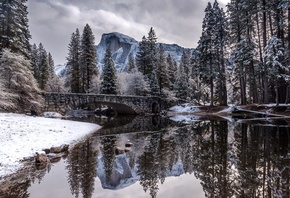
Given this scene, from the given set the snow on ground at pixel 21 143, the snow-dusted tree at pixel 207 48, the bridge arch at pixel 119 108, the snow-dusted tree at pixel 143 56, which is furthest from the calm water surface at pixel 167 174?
the snow-dusted tree at pixel 143 56

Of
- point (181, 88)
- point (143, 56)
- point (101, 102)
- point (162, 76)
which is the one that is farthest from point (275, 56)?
point (143, 56)

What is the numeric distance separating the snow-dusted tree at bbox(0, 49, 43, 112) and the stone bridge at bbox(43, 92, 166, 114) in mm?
4158

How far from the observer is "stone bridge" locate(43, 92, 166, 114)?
105ft

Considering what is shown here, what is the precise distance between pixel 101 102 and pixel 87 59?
15664mm

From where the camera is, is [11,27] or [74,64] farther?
[74,64]

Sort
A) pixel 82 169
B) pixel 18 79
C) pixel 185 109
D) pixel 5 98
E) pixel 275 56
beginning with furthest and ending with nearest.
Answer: pixel 185 109 < pixel 275 56 < pixel 18 79 < pixel 5 98 < pixel 82 169

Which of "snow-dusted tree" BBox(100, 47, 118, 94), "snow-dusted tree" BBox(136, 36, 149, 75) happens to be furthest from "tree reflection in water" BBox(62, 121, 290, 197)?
"snow-dusted tree" BBox(136, 36, 149, 75)

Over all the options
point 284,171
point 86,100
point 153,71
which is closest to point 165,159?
point 284,171

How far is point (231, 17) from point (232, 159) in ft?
109

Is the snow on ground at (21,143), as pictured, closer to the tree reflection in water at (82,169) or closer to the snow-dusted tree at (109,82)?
the tree reflection in water at (82,169)

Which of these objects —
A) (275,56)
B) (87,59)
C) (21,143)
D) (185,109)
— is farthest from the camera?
(87,59)

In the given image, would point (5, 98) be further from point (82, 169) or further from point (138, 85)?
point (138, 85)

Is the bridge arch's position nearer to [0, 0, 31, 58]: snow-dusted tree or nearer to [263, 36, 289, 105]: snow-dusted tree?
[0, 0, 31, 58]: snow-dusted tree

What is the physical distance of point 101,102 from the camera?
38.7 meters
